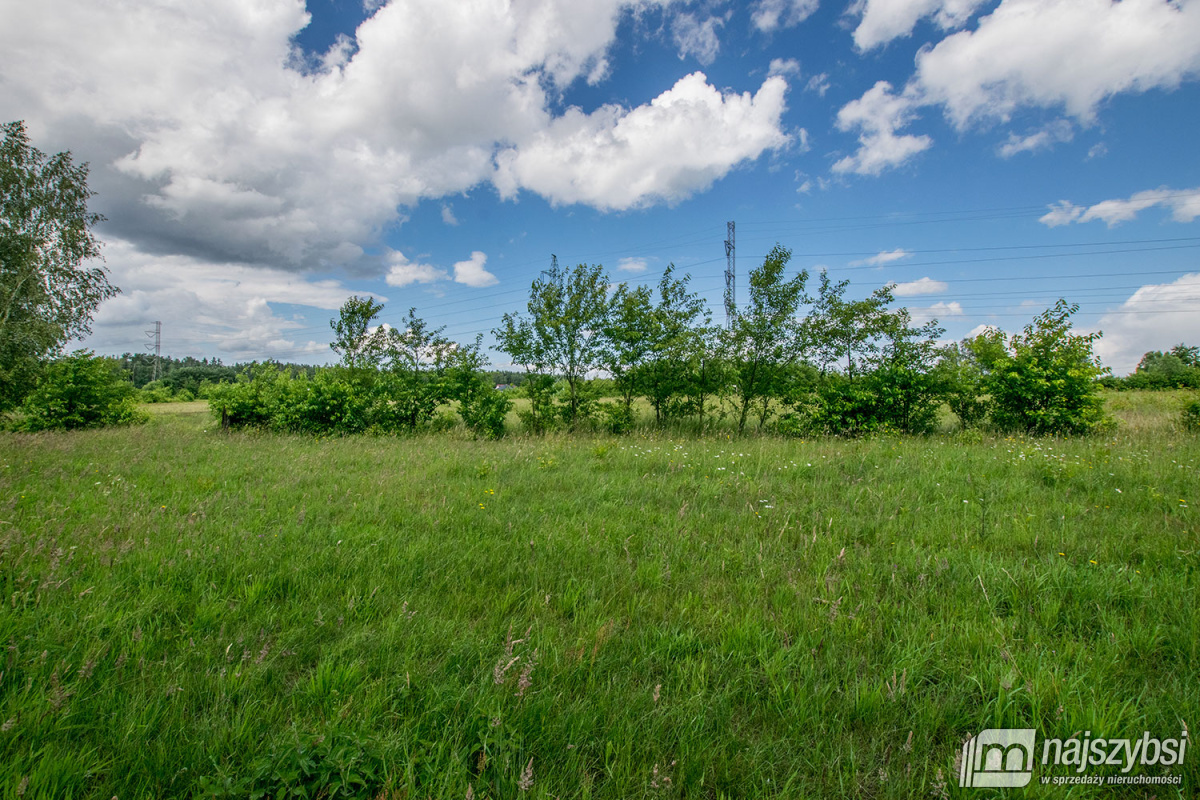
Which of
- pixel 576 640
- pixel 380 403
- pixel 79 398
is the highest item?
Result: pixel 79 398

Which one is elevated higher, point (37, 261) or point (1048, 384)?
point (37, 261)

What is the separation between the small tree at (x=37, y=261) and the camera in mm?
17625

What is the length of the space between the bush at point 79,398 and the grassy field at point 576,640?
1485 cm

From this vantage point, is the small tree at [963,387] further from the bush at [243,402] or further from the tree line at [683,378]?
the bush at [243,402]

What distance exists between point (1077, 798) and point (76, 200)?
35245 mm

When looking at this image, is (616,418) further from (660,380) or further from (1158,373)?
(1158,373)

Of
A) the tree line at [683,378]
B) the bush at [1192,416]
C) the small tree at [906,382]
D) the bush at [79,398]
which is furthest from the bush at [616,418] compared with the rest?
the bush at [79,398]

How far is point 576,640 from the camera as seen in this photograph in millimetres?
2549

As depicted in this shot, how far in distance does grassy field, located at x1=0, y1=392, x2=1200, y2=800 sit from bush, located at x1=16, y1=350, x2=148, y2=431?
Answer: 14852mm

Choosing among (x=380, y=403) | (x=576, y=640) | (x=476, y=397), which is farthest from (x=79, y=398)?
(x=576, y=640)

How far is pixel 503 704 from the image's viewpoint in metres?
2.07

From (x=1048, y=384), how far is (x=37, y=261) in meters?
38.9

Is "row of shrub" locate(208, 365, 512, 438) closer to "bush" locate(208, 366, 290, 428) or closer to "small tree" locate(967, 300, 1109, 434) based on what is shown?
"bush" locate(208, 366, 290, 428)

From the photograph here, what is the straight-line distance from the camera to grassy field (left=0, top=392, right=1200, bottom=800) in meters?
1.76
